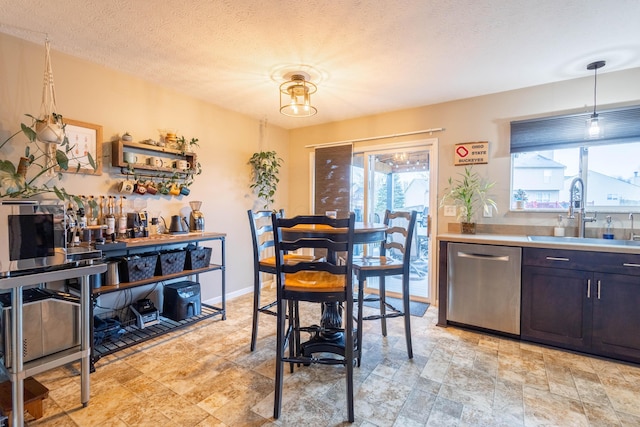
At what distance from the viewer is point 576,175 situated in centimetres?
287

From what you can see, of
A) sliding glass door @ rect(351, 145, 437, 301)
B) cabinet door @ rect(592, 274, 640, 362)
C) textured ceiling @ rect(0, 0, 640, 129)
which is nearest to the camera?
textured ceiling @ rect(0, 0, 640, 129)

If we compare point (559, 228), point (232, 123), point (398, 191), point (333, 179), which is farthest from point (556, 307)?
point (232, 123)

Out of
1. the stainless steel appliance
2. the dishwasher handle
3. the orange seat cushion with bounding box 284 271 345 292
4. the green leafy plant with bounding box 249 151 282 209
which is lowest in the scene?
the stainless steel appliance

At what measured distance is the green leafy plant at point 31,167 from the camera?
1929mm

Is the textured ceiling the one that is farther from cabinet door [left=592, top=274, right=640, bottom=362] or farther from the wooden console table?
cabinet door [left=592, top=274, right=640, bottom=362]

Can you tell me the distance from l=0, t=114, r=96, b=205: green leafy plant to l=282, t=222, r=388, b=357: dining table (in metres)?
1.54

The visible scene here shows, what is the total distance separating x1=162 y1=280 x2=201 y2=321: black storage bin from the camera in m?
2.80

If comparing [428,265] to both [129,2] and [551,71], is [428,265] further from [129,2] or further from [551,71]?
[129,2]

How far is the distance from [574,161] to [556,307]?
148 centimetres

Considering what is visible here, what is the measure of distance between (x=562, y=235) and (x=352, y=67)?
2559 mm

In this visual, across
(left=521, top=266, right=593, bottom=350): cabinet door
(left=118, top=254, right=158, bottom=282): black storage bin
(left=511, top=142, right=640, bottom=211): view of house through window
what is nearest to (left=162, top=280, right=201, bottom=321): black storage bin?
Result: (left=118, top=254, right=158, bottom=282): black storage bin

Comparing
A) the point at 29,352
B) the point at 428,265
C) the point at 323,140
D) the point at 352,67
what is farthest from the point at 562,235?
the point at 29,352

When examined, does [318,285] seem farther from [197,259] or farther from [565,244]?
[565,244]

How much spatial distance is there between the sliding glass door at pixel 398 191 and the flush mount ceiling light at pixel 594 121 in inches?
56.4
